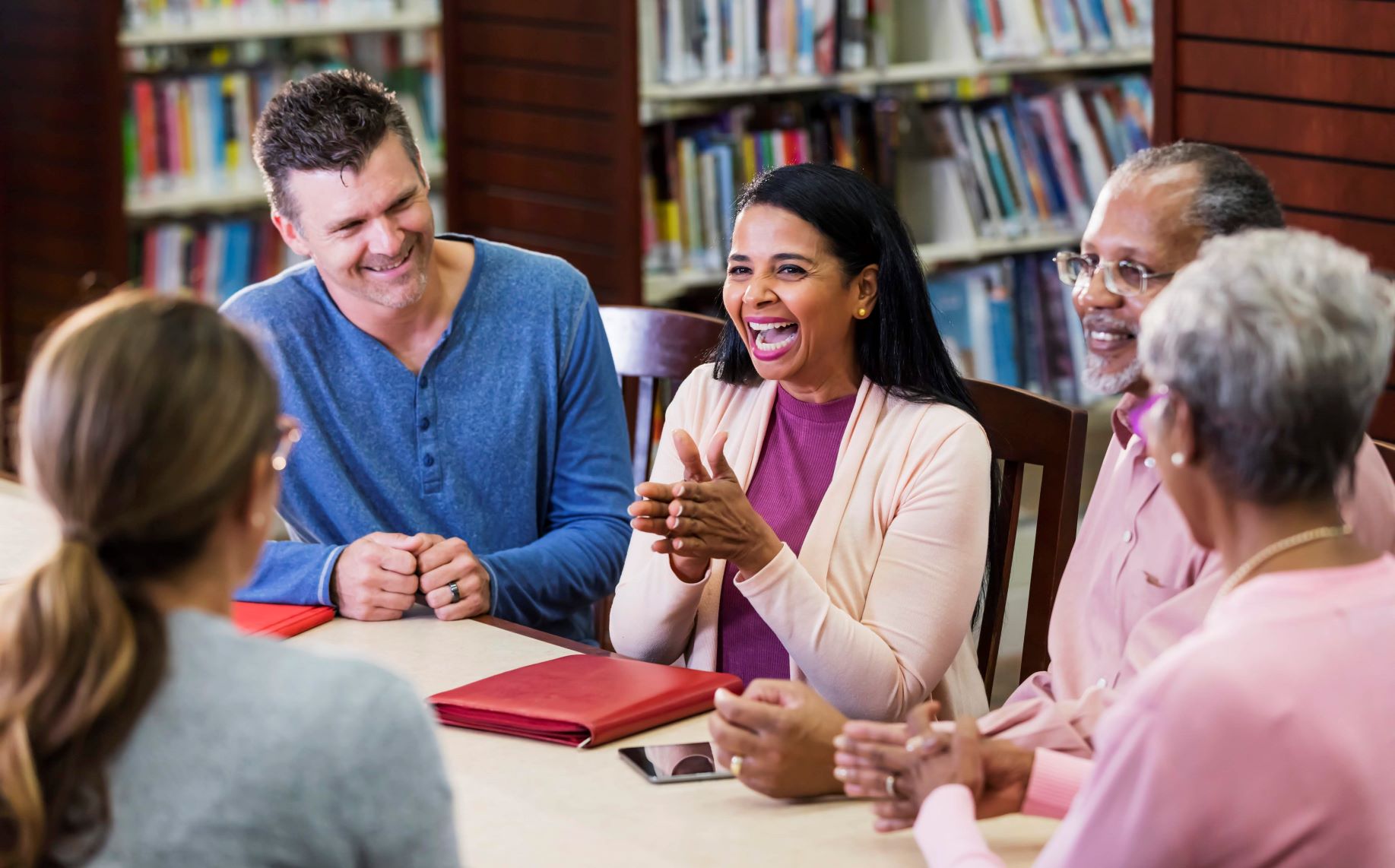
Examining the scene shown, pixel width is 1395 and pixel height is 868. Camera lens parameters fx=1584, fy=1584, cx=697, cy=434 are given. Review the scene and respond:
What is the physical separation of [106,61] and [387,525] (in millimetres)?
1708

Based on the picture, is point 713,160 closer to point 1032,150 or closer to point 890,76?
point 890,76

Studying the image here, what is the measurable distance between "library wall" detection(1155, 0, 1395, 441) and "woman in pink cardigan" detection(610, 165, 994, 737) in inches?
31.7

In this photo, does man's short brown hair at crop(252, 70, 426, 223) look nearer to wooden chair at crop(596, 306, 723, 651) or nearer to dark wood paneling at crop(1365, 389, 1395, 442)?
wooden chair at crop(596, 306, 723, 651)

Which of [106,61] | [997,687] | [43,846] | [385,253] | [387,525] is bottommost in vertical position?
[997,687]

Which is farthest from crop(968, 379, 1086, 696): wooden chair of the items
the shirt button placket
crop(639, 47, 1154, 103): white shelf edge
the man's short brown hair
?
crop(639, 47, 1154, 103): white shelf edge

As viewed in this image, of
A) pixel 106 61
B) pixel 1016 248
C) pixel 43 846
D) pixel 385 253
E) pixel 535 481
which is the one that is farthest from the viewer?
pixel 1016 248

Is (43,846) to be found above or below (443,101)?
below

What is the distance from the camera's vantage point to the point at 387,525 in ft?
7.22

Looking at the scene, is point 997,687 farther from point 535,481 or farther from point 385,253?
point 385,253

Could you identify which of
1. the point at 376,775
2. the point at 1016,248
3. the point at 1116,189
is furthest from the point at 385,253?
the point at 1016,248

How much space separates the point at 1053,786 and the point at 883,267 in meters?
0.78

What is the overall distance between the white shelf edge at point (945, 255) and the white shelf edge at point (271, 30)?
87cm

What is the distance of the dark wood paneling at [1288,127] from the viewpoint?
2.31 meters

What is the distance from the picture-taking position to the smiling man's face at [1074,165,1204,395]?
1.61 meters
